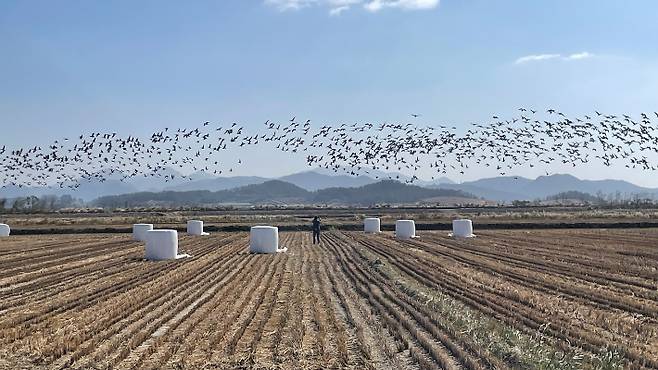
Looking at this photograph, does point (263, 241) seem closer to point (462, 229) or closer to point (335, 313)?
point (462, 229)

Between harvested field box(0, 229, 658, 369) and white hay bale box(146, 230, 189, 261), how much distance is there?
2.97ft

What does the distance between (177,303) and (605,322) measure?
371 inches

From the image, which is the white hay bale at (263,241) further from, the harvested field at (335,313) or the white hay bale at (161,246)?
the white hay bale at (161,246)

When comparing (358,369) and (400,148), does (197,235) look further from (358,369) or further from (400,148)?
(358,369)

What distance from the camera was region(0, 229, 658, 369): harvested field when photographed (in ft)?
39.8

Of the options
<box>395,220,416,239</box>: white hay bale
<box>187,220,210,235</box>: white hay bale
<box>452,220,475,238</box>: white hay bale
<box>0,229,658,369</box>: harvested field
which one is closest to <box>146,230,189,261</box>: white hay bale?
<box>0,229,658,369</box>: harvested field

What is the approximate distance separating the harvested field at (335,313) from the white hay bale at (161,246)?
90 cm

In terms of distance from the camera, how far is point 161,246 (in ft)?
100

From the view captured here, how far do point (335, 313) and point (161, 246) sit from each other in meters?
15.6

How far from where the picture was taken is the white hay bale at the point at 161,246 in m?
30.6

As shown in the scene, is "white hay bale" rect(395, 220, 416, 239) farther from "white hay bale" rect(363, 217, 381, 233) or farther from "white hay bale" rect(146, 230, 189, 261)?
"white hay bale" rect(146, 230, 189, 261)

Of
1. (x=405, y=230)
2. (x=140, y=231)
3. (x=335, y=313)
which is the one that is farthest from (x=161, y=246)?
(x=405, y=230)

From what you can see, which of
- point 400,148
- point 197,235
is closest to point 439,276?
point 197,235

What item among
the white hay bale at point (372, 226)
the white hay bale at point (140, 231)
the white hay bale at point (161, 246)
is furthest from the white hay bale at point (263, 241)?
the white hay bale at point (372, 226)
